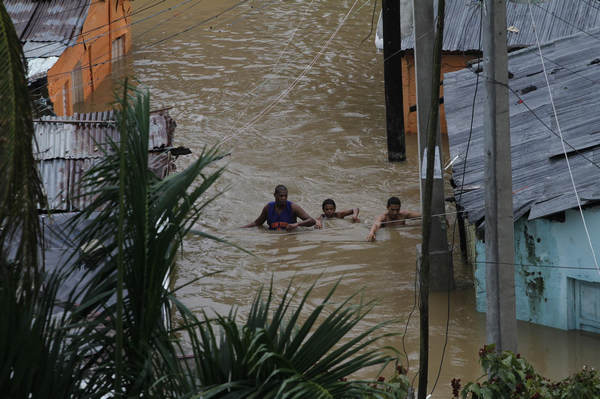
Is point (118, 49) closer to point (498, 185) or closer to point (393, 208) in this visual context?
point (393, 208)

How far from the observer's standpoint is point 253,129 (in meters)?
18.2

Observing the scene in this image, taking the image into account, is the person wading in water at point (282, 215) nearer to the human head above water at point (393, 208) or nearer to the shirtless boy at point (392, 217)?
the shirtless boy at point (392, 217)

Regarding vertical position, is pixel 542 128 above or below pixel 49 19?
below

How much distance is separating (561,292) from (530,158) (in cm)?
193

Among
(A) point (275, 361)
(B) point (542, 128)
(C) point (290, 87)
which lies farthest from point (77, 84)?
(A) point (275, 361)

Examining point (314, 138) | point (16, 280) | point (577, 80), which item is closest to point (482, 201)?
point (577, 80)

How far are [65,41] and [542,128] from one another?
9.04 m

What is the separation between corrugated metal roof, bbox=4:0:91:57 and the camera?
1605 cm

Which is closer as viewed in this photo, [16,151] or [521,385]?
[16,151]

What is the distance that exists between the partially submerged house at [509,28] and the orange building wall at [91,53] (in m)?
5.86

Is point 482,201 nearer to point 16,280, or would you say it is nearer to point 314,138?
point 16,280

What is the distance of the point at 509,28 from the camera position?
16266 millimetres

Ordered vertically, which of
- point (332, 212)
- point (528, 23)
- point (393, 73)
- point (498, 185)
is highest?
point (528, 23)

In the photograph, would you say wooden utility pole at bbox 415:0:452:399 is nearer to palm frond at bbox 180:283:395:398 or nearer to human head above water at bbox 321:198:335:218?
palm frond at bbox 180:283:395:398
